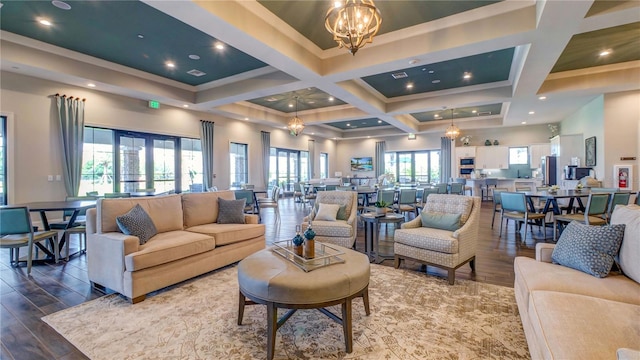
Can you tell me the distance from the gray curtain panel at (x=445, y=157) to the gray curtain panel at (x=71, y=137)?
12787 millimetres

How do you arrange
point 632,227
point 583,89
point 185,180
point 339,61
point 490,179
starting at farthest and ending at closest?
A: point 490,179, point 185,180, point 583,89, point 339,61, point 632,227

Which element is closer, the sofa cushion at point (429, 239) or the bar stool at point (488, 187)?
the sofa cushion at point (429, 239)

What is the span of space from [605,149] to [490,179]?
A: 4.61 m

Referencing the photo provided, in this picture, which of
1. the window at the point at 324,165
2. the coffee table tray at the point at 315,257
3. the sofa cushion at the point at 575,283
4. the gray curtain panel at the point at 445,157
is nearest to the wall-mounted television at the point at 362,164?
the window at the point at 324,165

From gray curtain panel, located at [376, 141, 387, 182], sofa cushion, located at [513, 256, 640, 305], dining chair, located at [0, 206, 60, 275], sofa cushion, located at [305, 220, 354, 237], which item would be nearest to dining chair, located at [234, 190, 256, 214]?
sofa cushion, located at [305, 220, 354, 237]

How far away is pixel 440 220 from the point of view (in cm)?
356

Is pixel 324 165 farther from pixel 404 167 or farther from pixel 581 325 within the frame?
pixel 581 325

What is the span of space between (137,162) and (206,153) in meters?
1.88

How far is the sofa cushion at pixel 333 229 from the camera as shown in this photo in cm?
404

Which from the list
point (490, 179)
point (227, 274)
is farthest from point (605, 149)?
point (227, 274)

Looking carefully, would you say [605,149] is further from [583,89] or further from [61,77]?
[61,77]

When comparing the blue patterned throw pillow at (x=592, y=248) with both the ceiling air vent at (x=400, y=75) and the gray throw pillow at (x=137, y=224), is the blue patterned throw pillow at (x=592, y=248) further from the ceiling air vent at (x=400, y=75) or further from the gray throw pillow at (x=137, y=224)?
the ceiling air vent at (x=400, y=75)

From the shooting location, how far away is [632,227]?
1973 millimetres

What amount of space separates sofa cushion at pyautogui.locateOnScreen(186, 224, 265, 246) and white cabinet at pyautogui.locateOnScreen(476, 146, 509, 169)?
11056 mm
